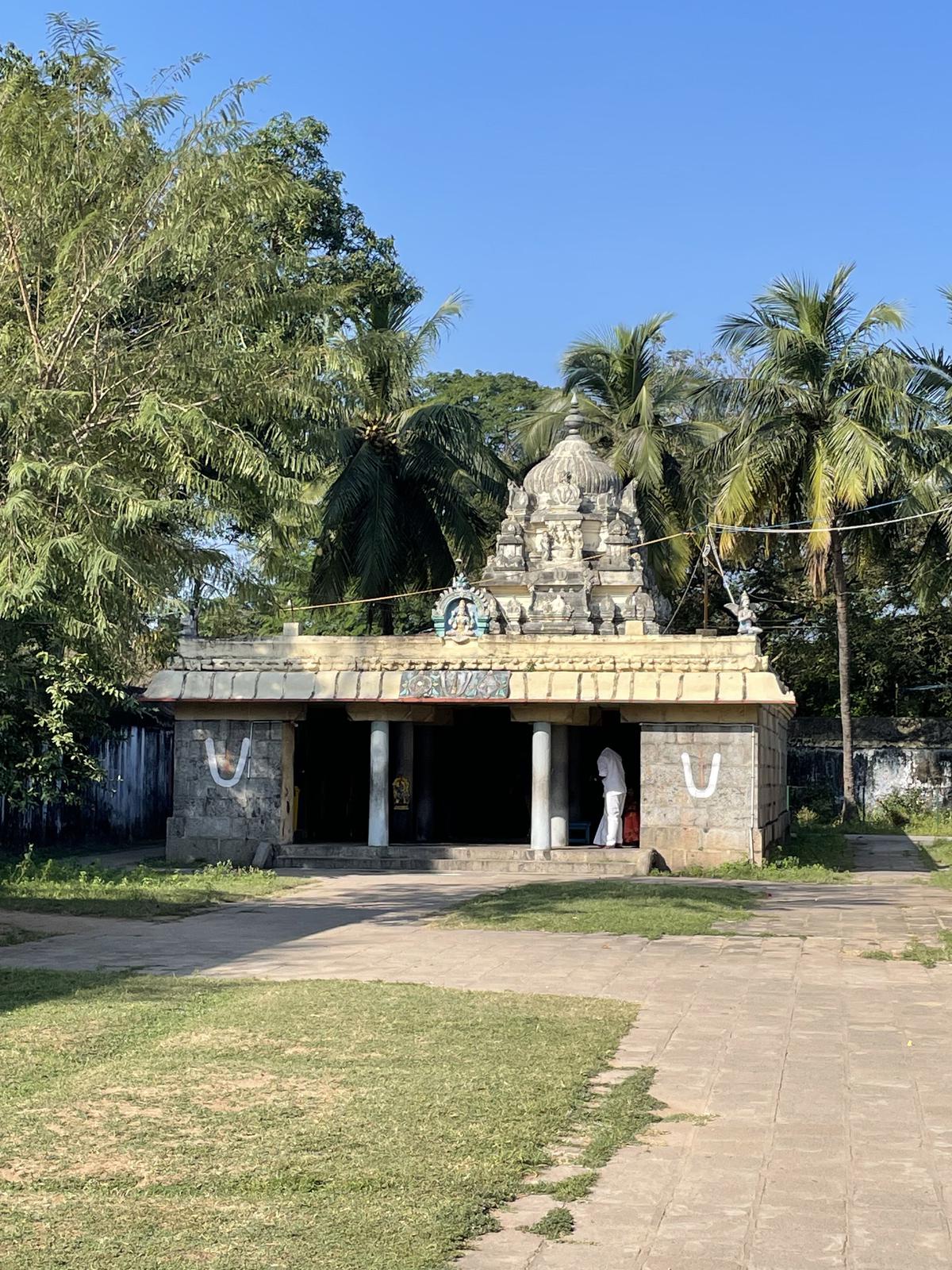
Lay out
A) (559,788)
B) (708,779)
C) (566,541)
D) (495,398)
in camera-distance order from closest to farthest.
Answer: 1. (708,779)
2. (559,788)
3. (566,541)
4. (495,398)

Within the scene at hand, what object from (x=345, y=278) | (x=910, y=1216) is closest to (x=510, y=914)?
(x=910, y=1216)

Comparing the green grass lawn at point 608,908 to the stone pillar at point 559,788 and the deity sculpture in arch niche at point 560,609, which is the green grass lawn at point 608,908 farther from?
the deity sculpture in arch niche at point 560,609

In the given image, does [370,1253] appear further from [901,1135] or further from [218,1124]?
[901,1135]

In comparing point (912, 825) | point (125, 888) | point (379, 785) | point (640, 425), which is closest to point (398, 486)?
point (640, 425)

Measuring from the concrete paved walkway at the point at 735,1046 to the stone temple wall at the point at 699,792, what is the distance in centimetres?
283

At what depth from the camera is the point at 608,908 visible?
14.3 metres

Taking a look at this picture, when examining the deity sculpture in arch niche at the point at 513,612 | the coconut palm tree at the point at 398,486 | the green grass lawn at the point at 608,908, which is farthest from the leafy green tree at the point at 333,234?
the green grass lawn at the point at 608,908

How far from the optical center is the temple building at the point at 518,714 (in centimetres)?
1961

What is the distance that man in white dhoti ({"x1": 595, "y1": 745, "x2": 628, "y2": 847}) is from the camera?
21.0 meters

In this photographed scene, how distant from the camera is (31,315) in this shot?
40.8 ft

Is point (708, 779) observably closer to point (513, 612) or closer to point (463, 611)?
point (463, 611)

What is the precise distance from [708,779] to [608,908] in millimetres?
5767

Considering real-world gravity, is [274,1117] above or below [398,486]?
below

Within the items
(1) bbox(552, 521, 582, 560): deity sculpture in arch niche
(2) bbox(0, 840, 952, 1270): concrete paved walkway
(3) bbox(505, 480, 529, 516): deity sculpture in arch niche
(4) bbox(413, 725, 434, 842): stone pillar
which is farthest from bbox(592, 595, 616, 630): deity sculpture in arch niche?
(2) bbox(0, 840, 952, 1270): concrete paved walkway
